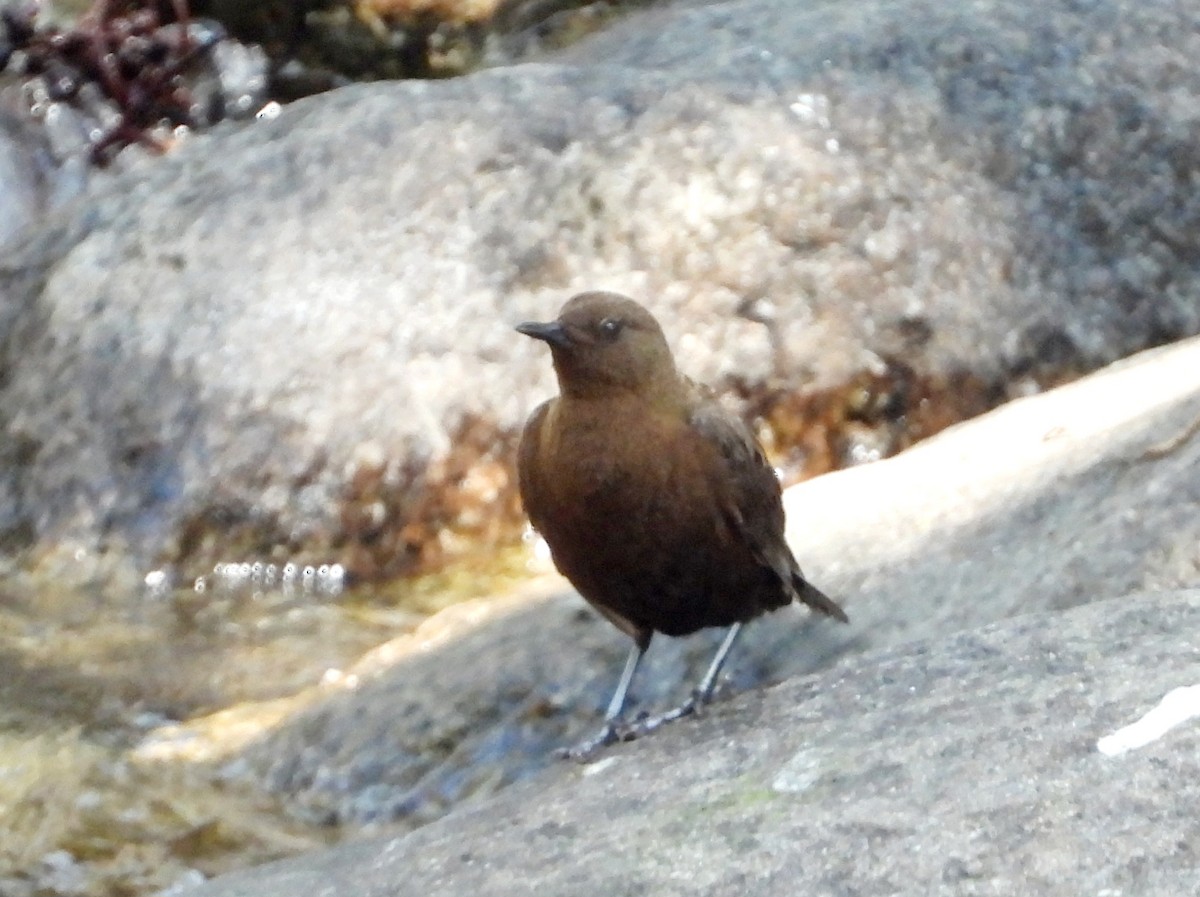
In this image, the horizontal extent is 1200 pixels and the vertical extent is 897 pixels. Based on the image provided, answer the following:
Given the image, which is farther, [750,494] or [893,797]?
[750,494]

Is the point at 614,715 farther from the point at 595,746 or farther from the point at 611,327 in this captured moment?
the point at 611,327

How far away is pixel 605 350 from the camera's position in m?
3.81

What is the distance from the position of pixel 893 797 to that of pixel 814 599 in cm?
157

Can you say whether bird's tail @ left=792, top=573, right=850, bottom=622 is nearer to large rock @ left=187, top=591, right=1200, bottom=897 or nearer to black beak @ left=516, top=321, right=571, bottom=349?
large rock @ left=187, top=591, right=1200, bottom=897

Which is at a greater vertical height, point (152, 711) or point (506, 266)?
point (506, 266)

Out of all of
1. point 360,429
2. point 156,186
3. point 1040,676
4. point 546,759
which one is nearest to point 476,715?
point 546,759

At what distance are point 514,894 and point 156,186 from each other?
15.3 feet

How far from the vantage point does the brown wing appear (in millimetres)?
3795

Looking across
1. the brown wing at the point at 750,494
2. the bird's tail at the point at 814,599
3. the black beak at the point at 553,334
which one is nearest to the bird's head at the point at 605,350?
the black beak at the point at 553,334

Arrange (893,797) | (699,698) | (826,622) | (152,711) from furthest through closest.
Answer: (152,711) → (826,622) → (699,698) → (893,797)

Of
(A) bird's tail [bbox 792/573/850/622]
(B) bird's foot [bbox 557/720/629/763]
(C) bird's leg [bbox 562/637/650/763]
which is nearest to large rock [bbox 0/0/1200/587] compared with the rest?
(C) bird's leg [bbox 562/637/650/763]

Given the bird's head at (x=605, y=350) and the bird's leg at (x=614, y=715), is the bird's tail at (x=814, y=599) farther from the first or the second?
the bird's head at (x=605, y=350)

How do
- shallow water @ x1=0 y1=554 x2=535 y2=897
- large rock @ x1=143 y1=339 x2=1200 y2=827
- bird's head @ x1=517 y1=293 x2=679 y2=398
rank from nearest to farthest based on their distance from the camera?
1. bird's head @ x1=517 y1=293 x2=679 y2=398
2. large rock @ x1=143 y1=339 x2=1200 y2=827
3. shallow water @ x1=0 y1=554 x2=535 y2=897

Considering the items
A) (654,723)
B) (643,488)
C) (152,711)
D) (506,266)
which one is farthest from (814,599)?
(506,266)
